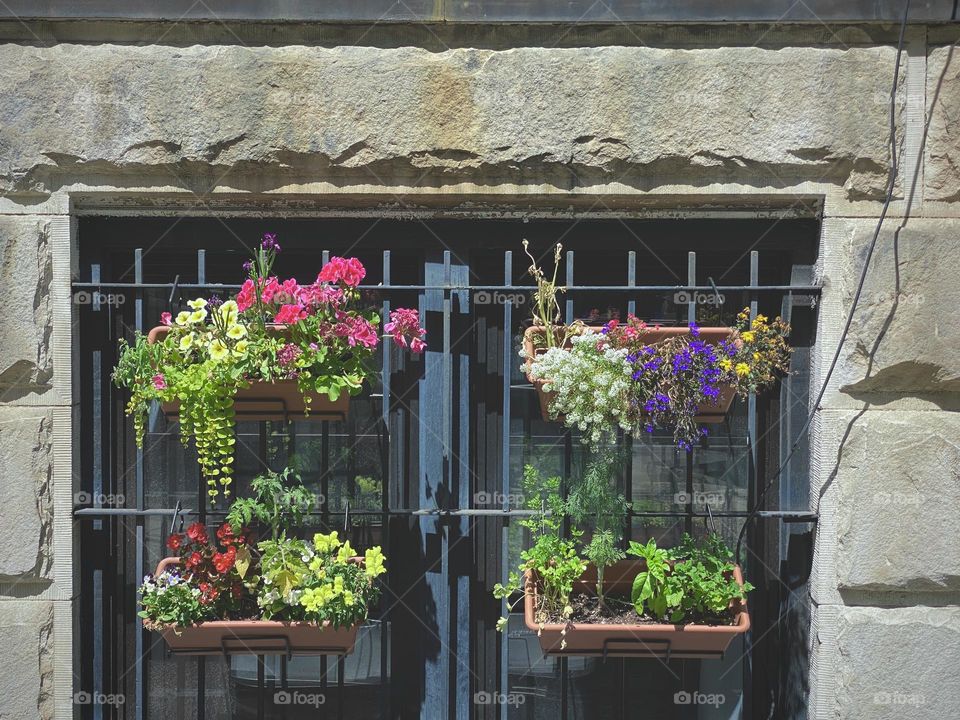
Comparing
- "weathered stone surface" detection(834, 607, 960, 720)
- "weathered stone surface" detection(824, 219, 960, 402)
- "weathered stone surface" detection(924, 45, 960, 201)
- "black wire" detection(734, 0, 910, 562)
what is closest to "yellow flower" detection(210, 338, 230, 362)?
"black wire" detection(734, 0, 910, 562)

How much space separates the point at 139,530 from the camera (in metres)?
3.03

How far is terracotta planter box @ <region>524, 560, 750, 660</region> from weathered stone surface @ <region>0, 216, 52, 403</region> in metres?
1.72

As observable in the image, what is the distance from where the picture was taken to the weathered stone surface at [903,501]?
283cm

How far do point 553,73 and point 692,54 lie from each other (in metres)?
0.45

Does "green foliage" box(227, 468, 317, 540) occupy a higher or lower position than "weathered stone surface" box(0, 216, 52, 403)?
lower

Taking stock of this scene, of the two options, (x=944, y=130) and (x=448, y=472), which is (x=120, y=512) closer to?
(x=448, y=472)

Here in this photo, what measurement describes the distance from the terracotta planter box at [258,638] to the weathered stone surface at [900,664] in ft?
5.11

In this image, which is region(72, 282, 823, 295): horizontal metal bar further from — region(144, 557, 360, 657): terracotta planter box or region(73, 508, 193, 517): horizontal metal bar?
region(144, 557, 360, 657): terracotta planter box

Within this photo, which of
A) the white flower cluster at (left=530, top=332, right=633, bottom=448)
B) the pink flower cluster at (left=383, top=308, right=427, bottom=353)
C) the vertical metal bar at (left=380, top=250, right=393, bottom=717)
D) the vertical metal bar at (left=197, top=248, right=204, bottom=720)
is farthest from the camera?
the vertical metal bar at (left=380, top=250, right=393, bottom=717)

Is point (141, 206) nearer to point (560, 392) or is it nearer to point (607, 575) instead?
point (560, 392)

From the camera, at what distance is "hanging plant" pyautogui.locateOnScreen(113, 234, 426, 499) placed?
270cm

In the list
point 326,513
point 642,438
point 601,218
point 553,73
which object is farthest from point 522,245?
point 326,513

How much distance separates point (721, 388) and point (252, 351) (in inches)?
55.6

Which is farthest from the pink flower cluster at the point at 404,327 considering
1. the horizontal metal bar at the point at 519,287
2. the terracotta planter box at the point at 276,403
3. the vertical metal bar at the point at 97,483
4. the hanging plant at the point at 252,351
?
the vertical metal bar at the point at 97,483
